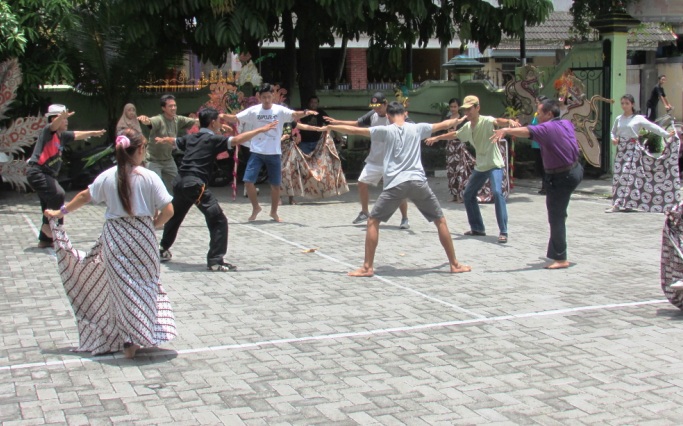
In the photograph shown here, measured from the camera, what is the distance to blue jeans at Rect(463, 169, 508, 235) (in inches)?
427

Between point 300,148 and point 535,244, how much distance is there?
19.5ft

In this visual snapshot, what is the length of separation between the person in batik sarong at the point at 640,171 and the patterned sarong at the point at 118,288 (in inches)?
340

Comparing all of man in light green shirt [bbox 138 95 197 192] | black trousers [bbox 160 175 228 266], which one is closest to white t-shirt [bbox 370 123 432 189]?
black trousers [bbox 160 175 228 266]

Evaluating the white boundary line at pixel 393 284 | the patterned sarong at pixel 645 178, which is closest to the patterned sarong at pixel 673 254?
the white boundary line at pixel 393 284

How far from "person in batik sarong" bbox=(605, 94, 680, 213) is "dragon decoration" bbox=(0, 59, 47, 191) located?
30.3ft

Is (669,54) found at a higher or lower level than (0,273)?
higher

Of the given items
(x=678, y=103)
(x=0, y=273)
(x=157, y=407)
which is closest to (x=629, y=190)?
(x=0, y=273)

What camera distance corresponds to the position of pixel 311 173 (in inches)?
575

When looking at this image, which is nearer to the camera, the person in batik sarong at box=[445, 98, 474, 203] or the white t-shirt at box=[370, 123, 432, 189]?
the white t-shirt at box=[370, 123, 432, 189]

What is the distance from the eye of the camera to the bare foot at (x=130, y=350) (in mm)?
6289

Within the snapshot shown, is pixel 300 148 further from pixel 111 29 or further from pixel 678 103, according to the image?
pixel 678 103

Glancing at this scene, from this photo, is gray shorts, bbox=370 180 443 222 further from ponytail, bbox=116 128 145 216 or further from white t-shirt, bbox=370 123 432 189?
ponytail, bbox=116 128 145 216

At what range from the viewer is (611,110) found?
55.7 feet

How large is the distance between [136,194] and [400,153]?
11.3ft
